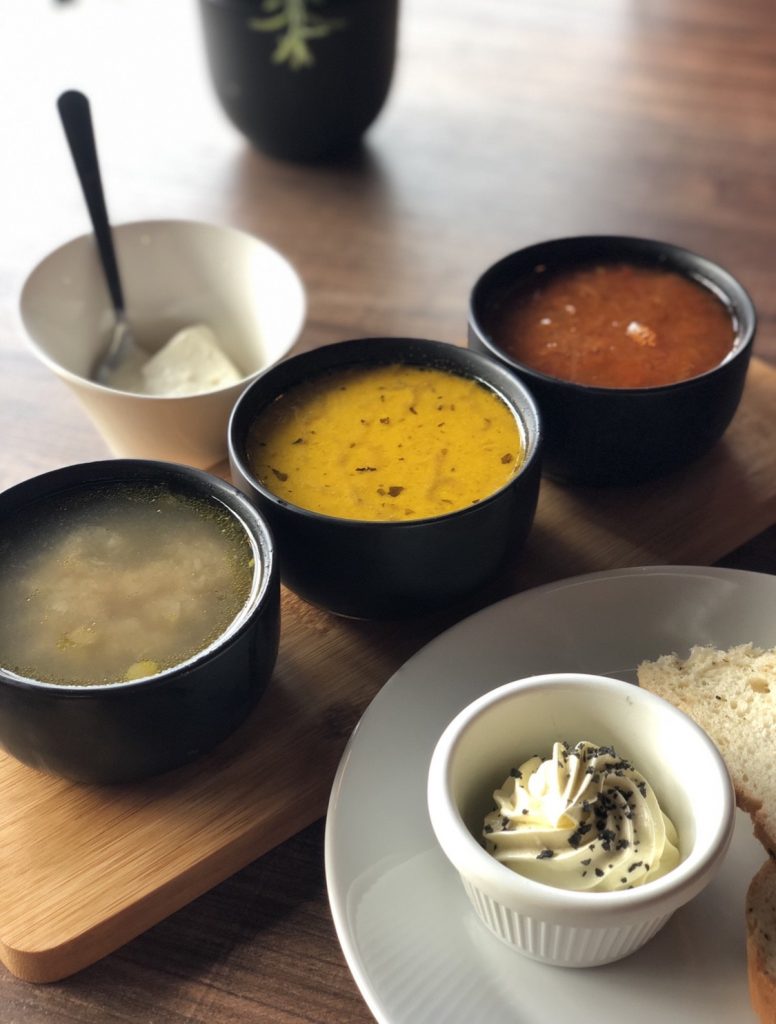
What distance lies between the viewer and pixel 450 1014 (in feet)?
3.39

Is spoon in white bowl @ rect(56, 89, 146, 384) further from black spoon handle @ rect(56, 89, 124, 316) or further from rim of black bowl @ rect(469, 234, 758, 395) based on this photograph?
rim of black bowl @ rect(469, 234, 758, 395)

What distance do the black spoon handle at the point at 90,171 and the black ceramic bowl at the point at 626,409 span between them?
549 millimetres

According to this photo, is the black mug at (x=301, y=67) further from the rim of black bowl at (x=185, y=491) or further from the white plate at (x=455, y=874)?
the white plate at (x=455, y=874)

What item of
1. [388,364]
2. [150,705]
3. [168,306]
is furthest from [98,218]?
[150,705]

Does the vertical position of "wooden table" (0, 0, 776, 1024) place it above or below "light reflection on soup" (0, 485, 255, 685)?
below

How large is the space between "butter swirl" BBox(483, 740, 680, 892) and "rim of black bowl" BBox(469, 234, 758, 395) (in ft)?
1.75

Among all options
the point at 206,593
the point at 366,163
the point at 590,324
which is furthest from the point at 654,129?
the point at 206,593

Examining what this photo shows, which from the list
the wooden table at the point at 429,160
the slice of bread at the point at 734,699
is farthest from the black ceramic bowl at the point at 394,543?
the slice of bread at the point at 734,699

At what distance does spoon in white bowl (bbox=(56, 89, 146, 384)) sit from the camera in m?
1.67

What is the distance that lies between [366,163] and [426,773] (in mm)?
1645

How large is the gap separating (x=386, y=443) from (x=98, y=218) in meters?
0.63

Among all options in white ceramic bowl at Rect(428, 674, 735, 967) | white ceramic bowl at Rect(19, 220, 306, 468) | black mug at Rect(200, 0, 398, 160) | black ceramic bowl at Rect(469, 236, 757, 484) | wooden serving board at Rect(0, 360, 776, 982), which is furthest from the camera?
black mug at Rect(200, 0, 398, 160)

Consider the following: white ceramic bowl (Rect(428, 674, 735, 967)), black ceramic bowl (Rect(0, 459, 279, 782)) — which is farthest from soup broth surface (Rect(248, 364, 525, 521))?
white ceramic bowl (Rect(428, 674, 735, 967))

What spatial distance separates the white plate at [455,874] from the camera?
106 centimetres
